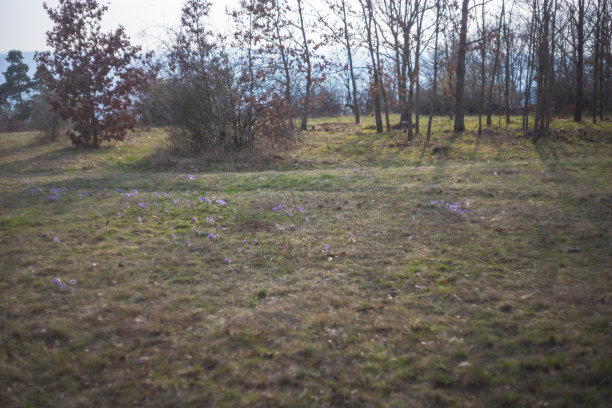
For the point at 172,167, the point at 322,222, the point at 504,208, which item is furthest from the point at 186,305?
the point at 172,167

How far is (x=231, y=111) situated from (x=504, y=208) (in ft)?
34.8

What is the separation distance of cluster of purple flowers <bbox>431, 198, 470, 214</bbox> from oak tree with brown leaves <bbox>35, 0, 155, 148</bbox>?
48.2 ft

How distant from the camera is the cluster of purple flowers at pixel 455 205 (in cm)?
704

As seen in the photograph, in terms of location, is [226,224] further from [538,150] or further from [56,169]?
[538,150]

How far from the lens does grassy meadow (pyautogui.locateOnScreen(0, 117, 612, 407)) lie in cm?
279

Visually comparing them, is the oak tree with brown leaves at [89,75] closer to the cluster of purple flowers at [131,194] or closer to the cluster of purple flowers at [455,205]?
the cluster of purple flowers at [131,194]

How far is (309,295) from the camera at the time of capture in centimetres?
411

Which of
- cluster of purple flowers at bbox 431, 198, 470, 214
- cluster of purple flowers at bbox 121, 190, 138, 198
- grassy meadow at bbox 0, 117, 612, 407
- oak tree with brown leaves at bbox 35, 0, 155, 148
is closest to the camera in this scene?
grassy meadow at bbox 0, 117, 612, 407

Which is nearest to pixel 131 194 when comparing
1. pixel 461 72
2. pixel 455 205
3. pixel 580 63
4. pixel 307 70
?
pixel 455 205

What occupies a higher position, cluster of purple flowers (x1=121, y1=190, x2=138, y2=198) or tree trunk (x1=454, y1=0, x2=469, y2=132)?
tree trunk (x1=454, y1=0, x2=469, y2=132)

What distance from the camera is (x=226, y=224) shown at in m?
6.45

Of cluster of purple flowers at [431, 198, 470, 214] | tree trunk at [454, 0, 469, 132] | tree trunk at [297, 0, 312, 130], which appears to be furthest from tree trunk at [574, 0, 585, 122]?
cluster of purple flowers at [431, 198, 470, 214]

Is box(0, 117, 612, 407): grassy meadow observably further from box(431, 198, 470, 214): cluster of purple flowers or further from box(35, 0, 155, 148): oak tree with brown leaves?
box(35, 0, 155, 148): oak tree with brown leaves

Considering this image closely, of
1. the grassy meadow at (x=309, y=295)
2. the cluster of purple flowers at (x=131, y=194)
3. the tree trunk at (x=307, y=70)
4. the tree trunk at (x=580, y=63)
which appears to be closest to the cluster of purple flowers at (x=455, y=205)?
the grassy meadow at (x=309, y=295)
